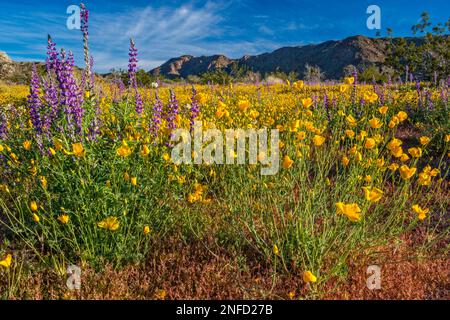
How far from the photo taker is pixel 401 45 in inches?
473

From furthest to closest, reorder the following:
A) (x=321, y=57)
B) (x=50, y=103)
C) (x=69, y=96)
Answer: (x=321, y=57) < (x=50, y=103) < (x=69, y=96)

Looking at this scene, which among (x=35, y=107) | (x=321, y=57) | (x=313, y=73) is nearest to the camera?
(x=35, y=107)

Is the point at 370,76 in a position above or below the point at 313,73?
above

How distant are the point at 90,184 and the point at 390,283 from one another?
2.55 metres

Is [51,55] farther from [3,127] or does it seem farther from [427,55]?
[427,55]

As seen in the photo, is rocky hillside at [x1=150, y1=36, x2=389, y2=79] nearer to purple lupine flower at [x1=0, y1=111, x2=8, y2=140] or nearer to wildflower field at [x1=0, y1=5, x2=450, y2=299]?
purple lupine flower at [x1=0, y1=111, x2=8, y2=140]

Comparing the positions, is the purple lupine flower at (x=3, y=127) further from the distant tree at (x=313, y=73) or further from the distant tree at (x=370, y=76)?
the distant tree at (x=370, y=76)

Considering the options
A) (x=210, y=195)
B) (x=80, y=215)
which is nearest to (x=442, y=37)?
(x=210, y=195)

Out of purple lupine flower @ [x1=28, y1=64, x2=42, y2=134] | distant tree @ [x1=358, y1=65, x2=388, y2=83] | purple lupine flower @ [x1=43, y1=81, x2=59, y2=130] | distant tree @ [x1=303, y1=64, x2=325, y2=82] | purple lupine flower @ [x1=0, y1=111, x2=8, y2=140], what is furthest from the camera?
distant tree @ [x1=358, y1=65, x2=388, y2=83]

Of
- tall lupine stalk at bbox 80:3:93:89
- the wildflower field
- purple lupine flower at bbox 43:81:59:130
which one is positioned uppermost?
tall lupine stalk at bbox 80:3:93:89

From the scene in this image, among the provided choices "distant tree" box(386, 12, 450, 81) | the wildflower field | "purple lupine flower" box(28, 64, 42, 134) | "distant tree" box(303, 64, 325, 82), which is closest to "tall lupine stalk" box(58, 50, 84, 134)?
the wildflower field

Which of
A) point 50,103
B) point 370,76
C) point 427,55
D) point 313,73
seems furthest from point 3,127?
point 370,76

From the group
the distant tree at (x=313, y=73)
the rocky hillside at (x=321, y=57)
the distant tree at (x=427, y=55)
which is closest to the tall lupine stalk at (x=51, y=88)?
the distant tree at (x=313, y=73)
